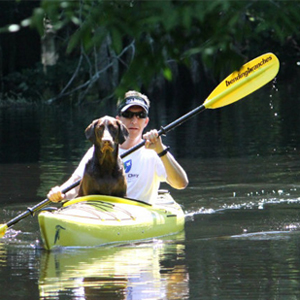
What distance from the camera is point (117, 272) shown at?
228 inches

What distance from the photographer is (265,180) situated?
10391 millimetres

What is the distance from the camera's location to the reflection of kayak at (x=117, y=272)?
5.13 m

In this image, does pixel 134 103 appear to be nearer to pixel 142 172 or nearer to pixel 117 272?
pixel 142 172

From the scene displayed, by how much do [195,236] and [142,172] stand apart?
2.34ft

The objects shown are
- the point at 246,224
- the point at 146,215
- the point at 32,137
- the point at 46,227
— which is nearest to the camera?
the point at 46,227

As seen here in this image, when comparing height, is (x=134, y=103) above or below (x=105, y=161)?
above

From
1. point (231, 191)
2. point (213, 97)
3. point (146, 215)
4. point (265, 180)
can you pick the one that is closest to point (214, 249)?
point (146, 215)

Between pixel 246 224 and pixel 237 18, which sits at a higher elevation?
pixel 237 18

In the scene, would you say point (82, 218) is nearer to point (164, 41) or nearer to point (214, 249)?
point (214, 249)

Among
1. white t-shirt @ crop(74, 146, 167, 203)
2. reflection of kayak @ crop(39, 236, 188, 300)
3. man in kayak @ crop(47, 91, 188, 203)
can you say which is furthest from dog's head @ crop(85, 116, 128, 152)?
reflection of kayak @ crop(39, 236, 188, 300)

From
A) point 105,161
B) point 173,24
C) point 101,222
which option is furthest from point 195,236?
point 173,24

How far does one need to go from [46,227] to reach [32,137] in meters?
10.3

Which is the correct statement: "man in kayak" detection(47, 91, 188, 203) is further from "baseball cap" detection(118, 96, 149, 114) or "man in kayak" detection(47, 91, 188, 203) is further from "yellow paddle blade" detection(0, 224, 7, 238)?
"yellow paddle blade" detection(0, 224, 7, 238)

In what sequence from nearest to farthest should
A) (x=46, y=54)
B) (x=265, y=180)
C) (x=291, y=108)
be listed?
1. (x=265, y=180)
2. (x=291, y=108)
3. (x=46, y=54)
